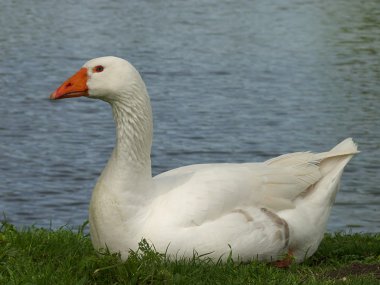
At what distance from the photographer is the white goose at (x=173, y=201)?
8570 millimetres

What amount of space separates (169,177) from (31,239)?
1.26 m

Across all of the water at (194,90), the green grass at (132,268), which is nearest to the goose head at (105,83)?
the green grass at (132,268)

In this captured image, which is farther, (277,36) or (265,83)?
(277,36)

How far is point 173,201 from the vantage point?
28.5 feet

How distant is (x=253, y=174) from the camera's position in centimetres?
923

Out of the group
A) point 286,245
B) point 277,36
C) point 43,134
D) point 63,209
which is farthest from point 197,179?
point 277,36

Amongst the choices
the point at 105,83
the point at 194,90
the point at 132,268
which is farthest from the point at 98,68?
the point at 194,90

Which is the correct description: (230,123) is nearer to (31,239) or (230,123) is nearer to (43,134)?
(43,134)

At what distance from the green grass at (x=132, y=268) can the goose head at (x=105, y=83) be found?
3.96ft

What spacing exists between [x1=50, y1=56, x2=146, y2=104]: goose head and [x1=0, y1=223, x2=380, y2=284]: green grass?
1.21 metres

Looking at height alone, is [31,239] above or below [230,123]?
above

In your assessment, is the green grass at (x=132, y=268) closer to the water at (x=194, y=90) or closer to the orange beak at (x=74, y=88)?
the orange beak at (x=74, y=88)

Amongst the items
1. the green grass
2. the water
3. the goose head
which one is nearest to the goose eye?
the goose head

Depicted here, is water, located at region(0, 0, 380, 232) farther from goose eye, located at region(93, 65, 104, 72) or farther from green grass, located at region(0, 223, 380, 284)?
goose eye, located at region(93, 65, 104, 72)
